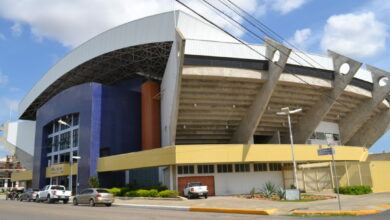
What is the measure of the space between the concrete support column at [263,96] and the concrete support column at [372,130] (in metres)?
21.7

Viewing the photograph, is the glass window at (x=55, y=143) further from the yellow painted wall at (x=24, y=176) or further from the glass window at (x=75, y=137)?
the yellow painted wall at (x=24, y=176)

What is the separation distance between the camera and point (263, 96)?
114 ft

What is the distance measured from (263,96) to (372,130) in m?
23.7

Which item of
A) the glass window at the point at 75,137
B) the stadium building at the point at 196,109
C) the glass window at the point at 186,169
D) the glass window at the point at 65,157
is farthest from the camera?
the glass window at the point at 65,157

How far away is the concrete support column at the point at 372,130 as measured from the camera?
46.6m

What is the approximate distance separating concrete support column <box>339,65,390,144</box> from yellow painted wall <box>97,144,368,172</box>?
10.5 meters

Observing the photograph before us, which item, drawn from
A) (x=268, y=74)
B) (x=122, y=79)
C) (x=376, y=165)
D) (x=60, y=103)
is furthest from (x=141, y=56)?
(x=376, y=165)

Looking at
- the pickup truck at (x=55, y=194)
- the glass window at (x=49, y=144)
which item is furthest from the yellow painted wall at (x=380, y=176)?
the glass window at (x=49, y=144)

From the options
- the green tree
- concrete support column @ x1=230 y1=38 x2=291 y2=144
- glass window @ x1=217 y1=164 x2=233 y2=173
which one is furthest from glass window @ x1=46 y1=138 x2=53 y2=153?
glass window @ x1=217 y1=164 x2=233 y2=173

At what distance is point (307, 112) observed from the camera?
134 ft

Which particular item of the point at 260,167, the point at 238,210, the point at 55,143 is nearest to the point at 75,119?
the point at 55,143

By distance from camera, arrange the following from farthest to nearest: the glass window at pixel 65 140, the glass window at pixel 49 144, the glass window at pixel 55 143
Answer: the glass window at pixel 49 144 < the glass window at pixel 55 143 < the glass window at pixel 65 140

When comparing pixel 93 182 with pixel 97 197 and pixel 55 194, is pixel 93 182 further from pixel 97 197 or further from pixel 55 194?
pixel 97 197

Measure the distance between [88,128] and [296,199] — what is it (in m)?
28.1
